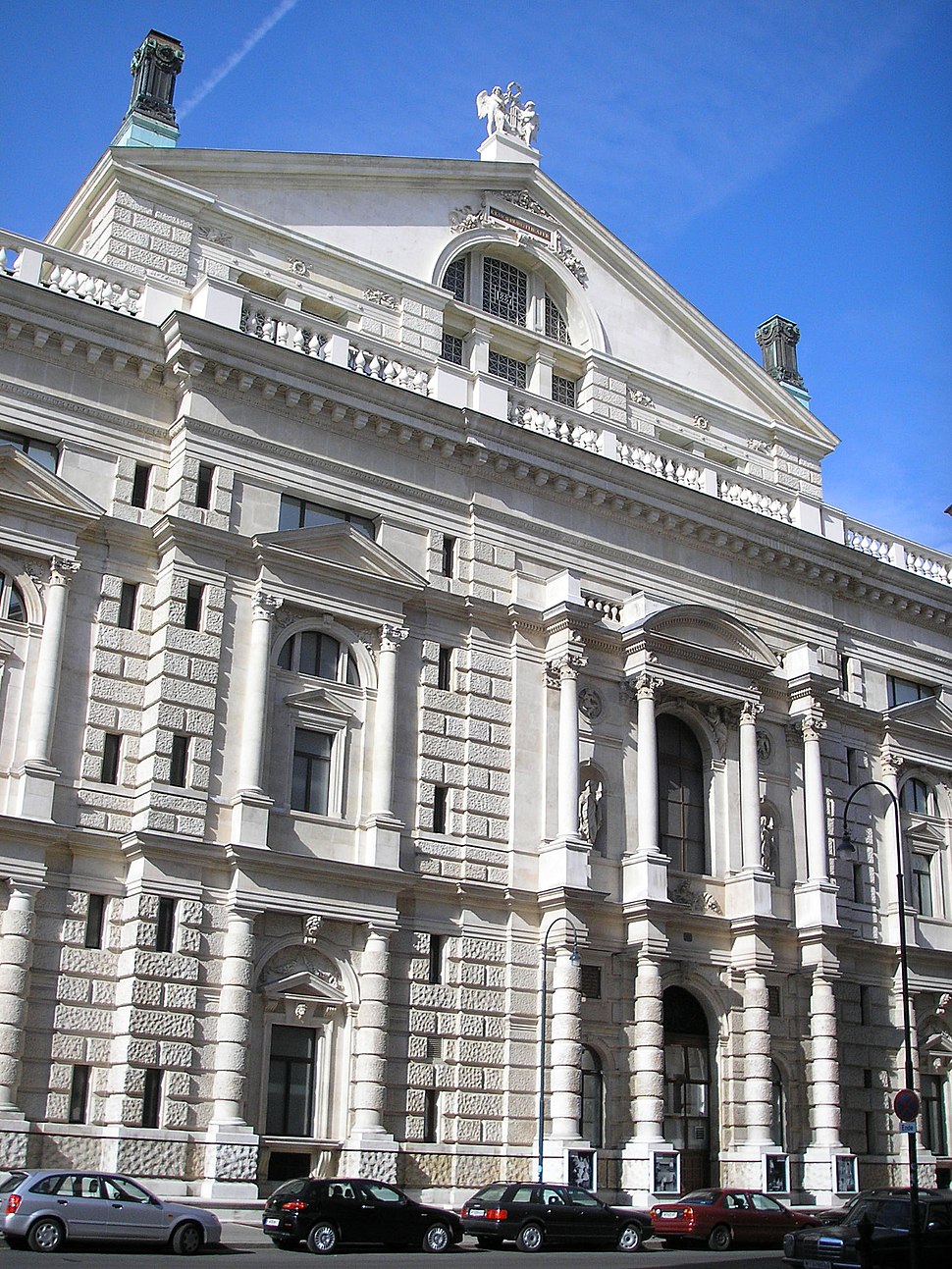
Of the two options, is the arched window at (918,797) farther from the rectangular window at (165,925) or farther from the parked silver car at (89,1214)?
the parked silver car at (89,1214)

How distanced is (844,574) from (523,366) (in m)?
12.1

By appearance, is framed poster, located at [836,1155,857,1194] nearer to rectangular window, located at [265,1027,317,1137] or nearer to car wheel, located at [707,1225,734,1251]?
car wheel, located at [707,1225,734,1251]

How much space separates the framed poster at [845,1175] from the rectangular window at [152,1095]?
18771mm

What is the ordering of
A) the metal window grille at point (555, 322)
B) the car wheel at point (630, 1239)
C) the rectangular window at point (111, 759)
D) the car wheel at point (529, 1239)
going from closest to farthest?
the car wheel at point (529, 1239) → the car wheel at point (630, 1239) → the rectangular window at point (111, 759) → the metal window grille at point (555, 322)

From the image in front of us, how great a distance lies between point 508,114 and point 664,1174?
33.1m

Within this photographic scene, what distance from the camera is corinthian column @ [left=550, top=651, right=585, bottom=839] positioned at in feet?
125

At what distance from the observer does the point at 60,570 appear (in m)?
33.1

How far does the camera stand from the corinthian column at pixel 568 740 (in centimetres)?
3800

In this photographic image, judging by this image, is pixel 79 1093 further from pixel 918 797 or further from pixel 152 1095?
pixel 918 797

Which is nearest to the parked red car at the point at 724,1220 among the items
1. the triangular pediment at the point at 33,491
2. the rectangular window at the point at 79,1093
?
the rectangular window at the point at 79,1093

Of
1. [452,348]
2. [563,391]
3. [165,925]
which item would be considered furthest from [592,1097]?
[452,348]

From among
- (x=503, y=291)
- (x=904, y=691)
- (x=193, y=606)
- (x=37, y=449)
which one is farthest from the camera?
(x=904, y=691)

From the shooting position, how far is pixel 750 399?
168 ft

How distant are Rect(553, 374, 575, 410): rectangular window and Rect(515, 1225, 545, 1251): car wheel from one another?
83.3 ft
